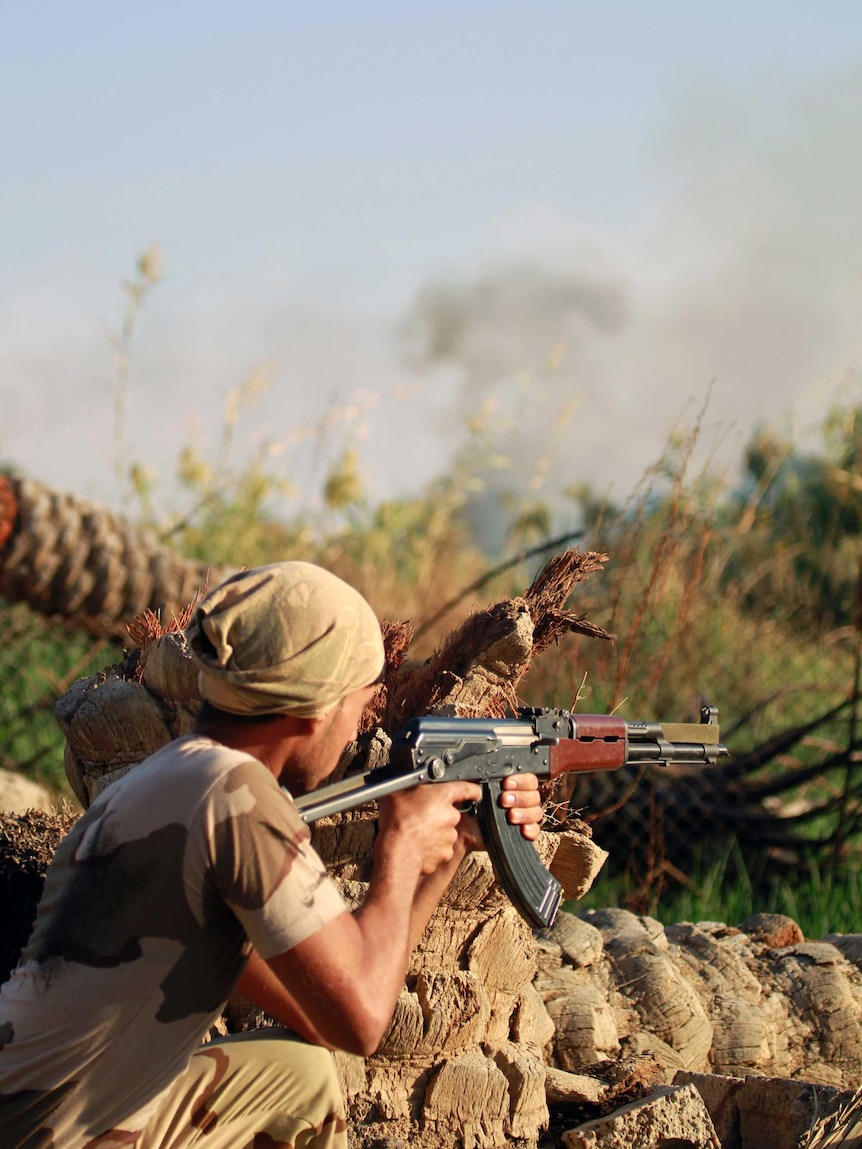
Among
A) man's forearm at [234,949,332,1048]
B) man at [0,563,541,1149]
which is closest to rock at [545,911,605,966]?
man's forearm at [234,949,332,1048]

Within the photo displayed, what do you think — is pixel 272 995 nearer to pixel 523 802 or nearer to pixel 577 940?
pixel 523 802

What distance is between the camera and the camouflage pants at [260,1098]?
2463 millimetres

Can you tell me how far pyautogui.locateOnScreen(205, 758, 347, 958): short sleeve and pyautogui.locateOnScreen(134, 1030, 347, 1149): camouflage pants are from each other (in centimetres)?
51

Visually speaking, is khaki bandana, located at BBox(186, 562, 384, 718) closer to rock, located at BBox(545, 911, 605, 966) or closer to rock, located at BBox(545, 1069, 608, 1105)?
rock, located at BBox(545, 1069, 608, 1105)

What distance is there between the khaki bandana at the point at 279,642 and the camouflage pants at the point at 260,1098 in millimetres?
733

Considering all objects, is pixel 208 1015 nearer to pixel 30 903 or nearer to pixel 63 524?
pixel 30 903

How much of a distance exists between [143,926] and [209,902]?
0.12 m

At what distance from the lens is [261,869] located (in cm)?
209

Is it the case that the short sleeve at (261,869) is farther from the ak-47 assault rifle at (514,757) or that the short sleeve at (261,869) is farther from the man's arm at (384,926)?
the ak-47 assault rifle at (514,757)

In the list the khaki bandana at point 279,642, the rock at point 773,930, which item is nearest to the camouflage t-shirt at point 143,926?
the khaki bandana at point 279,642

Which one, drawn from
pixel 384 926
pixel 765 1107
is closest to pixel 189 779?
pixel 384 926

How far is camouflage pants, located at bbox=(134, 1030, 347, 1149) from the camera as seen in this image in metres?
2.46

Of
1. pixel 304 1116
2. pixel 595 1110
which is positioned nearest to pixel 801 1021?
pixel 595 1110

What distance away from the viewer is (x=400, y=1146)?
286cm
